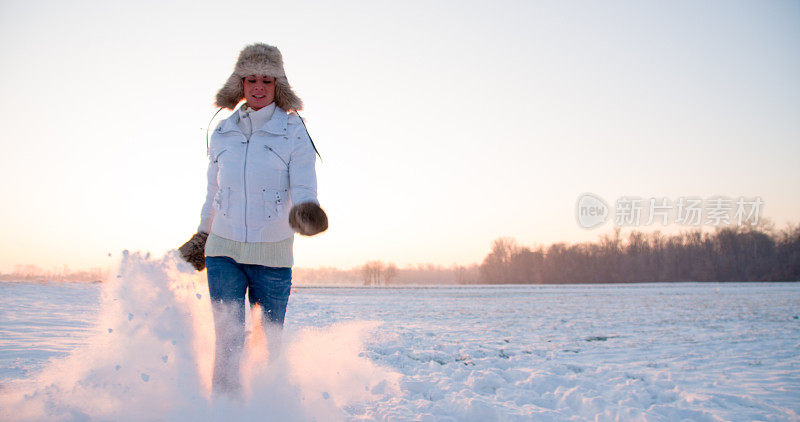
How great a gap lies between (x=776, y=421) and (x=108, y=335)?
15.0 ft

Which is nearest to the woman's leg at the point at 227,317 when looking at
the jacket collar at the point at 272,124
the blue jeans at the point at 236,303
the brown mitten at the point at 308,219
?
the blue jeans at the point at 236,303

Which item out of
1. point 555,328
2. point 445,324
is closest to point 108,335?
point 445,324

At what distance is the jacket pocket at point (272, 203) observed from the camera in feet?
7.60

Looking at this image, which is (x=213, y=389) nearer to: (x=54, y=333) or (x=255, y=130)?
(x=255, y=130)

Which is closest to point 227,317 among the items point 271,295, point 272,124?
point 271,295

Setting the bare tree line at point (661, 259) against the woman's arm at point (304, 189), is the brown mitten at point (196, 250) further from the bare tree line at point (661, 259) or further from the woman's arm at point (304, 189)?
the bare tree line at point (661, 259)

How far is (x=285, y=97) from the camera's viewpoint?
8.32 ft

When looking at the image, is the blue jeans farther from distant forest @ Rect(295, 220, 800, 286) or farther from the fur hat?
distant forest @ Rect(295, 220, 800, 286)

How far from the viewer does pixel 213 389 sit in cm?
228

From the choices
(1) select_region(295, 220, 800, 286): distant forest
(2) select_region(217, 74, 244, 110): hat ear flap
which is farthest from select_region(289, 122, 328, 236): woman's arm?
(1) select_region(295, 220, 800, 286): distant forest

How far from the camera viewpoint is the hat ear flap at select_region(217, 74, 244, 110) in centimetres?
259

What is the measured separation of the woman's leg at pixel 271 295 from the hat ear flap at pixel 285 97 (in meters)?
0.90

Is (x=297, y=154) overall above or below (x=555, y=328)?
above

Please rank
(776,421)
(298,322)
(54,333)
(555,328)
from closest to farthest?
1. (776,421)
2. (54,333)
3. (555,328)
4. (298,322)
